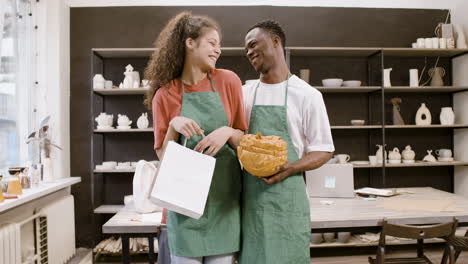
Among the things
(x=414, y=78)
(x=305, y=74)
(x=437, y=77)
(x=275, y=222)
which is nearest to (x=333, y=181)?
(x=305, y=74)

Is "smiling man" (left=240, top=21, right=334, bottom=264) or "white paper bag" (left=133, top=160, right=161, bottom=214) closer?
"smiling man" (left=240, top=21, right=334, bottom=264)

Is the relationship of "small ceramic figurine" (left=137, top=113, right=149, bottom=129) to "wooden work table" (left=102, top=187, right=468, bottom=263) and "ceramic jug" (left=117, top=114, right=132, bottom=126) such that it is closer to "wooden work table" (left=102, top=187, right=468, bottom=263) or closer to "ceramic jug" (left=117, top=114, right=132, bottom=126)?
"ceramic jug" (left=117, top=114, right=132, bottom=126)

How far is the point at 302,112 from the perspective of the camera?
1436 millimetres

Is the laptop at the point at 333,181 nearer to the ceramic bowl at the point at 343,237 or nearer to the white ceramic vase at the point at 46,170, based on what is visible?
the ceramic bowl at the point at 343,237

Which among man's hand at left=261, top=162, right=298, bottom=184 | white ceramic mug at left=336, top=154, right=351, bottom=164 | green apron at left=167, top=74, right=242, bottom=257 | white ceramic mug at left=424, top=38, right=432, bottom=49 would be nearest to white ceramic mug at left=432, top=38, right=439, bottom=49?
white ceramic mug at left=424, top=38, right=432, bottom=49

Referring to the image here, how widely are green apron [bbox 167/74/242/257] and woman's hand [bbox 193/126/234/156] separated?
72mm

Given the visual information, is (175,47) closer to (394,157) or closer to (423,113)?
(394,157)

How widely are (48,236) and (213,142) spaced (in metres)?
2.73

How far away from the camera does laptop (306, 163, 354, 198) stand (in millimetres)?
2982

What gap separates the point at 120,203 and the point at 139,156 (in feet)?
1.91

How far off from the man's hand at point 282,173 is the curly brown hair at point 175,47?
0.48m

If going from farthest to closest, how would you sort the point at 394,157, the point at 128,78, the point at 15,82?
the point at 394,157
the point at 128,78
the point at 15,82

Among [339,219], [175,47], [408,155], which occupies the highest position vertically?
[175,47]

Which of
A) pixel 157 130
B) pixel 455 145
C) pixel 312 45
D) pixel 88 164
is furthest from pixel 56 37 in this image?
pixel 455 145
